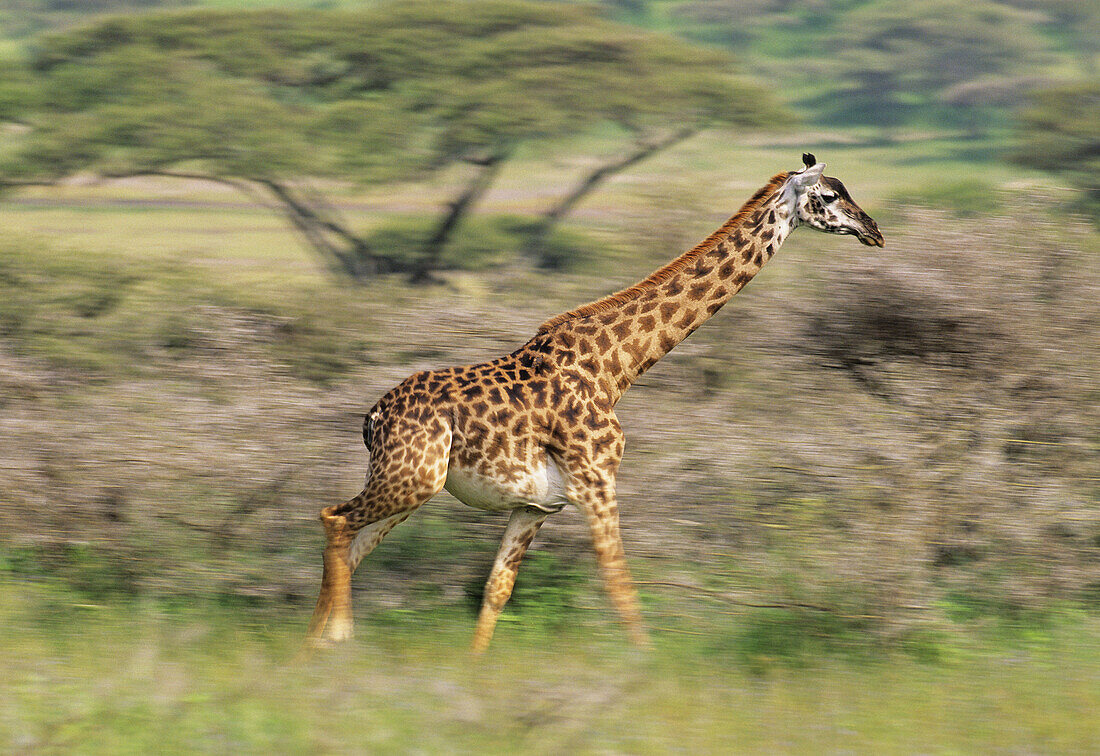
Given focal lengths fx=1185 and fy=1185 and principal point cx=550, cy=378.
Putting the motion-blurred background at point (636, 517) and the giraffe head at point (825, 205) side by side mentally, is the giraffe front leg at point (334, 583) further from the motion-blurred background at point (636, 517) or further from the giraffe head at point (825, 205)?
the giraffe head at point (825, 205)

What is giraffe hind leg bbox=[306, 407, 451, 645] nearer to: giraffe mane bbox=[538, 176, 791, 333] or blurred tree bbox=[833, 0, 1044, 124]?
giraffe mane bbox=[538, 176, 791, 333]

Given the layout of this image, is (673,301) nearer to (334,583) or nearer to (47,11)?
(334,583)

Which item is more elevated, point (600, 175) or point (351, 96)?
point (351, 96)

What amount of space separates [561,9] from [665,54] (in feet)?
6.60

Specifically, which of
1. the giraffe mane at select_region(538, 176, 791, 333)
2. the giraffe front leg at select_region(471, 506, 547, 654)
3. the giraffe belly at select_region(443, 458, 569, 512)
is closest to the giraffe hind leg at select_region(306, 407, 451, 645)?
the giraffe belly at select_region(443, 458, 569, 512)

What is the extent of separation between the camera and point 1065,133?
63.4 feet

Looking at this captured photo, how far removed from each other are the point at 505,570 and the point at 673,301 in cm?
154

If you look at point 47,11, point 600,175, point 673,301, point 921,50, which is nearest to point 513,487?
point 673,301

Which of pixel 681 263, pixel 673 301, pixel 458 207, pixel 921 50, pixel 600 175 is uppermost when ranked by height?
pixel 921 50

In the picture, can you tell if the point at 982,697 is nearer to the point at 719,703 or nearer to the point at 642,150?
the point at 719,703

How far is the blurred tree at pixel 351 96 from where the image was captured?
65.9ft

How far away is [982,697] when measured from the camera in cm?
539

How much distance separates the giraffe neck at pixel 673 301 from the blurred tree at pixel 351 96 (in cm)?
1553

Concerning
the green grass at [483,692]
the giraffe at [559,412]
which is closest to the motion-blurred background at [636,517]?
the green grass at [483,692]
